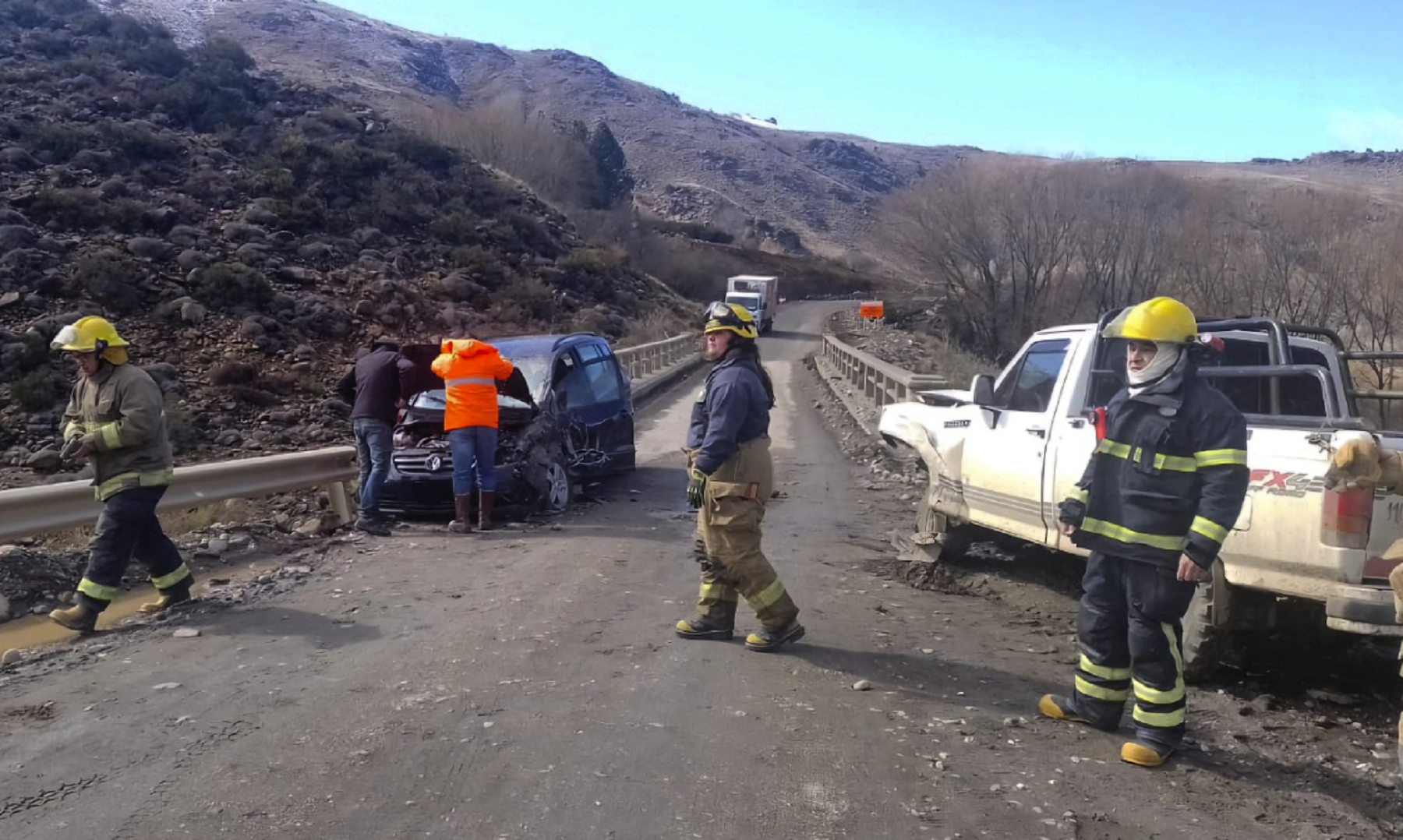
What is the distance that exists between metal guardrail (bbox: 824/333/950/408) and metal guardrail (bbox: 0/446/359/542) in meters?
6.15

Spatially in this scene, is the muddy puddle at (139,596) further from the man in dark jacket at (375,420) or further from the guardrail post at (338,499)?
the guardrail post at (338,499)

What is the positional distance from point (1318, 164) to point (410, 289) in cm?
14893

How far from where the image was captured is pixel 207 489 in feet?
28.5

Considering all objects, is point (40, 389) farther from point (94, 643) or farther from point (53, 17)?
point (53, 17)

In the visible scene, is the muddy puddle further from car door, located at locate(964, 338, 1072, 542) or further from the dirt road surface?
car door, located at locate(964, 338, 1072, 542)

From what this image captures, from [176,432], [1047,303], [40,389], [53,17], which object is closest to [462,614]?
[176,432]

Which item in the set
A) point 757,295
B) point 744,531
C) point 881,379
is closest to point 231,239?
point 881,379

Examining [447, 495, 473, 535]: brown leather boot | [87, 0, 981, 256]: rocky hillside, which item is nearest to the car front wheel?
[447, 495, 473, 535]: brown leather boot

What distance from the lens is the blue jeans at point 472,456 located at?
32.1ft

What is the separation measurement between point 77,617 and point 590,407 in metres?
6.23

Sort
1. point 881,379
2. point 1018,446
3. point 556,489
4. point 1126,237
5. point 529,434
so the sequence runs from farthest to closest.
A: 1. point 1126,237
2. point 881,379
3. point 556,489
4. point 529,434
5. point 1018,446

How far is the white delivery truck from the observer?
56844 mm

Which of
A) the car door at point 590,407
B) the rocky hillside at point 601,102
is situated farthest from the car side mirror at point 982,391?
the rocky hillside at point 601,102

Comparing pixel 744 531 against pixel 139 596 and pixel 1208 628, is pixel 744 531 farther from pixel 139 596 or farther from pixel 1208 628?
pixel 139 596
